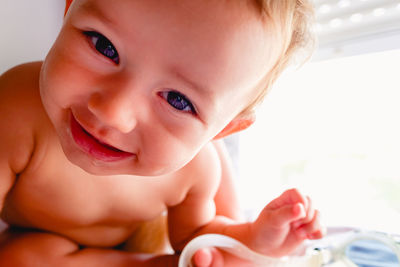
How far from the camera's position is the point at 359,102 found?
4.07 ft

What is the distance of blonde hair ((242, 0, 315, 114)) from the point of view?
1.63 feet

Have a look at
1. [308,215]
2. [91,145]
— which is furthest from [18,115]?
[308,215]

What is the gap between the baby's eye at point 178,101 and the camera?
48cm

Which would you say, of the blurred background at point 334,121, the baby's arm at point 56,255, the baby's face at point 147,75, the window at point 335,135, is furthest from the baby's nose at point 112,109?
the window at point 335,135

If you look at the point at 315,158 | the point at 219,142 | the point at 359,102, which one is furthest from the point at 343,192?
the point at 219,142

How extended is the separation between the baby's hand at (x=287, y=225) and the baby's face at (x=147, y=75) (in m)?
0.20

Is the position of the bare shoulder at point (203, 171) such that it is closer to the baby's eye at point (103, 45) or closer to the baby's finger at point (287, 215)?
the baby's finger at point (287, 215)

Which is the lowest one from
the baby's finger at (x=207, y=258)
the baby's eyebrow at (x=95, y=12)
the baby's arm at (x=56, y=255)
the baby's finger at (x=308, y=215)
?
the baby's arm at (x=56, y=255)

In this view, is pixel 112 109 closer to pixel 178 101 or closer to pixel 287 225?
pixel 178 101

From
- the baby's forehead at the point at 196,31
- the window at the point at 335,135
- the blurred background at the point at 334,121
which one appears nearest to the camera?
the baby's forehead at the point at 196,31

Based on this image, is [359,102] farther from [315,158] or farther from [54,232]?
[54,232]

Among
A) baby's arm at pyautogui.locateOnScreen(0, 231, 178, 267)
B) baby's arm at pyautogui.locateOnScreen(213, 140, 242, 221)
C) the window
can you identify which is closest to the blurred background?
the window

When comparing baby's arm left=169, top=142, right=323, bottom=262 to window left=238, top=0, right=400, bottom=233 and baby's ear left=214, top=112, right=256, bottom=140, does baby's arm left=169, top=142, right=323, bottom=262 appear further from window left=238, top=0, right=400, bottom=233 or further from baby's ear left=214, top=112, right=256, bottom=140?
window left=238, top=0, right=400, bottom=233

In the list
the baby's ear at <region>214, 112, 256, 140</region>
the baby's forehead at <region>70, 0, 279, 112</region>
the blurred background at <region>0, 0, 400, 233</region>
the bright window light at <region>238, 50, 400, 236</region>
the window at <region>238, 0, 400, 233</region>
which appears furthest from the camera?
the bright window light at <region>238, 50, 400, 236</region>
